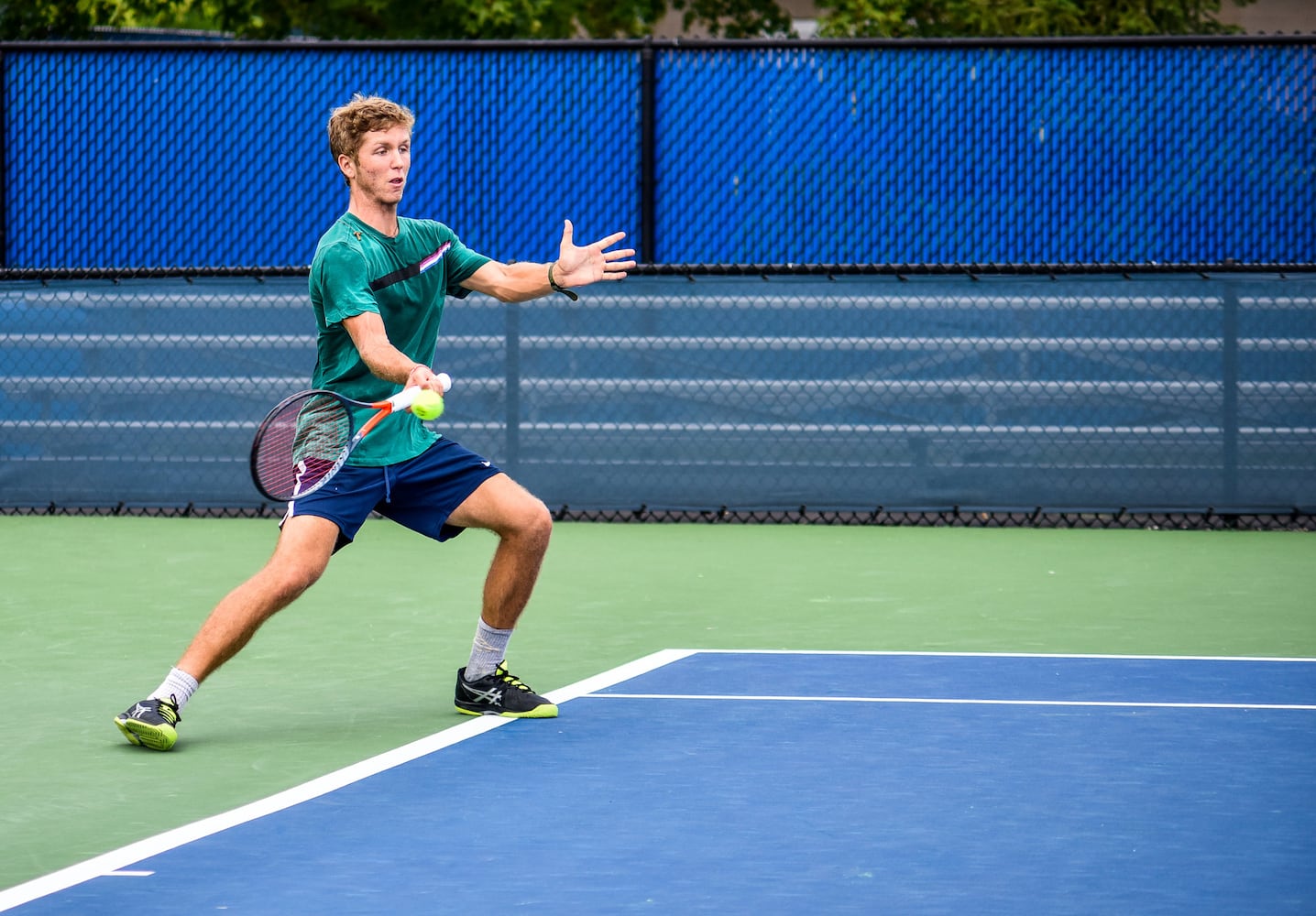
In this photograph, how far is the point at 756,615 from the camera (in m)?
8.73

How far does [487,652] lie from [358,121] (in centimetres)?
167

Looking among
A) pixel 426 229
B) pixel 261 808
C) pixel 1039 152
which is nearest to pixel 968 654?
pixel 426 229

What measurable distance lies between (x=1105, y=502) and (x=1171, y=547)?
722 millimetres

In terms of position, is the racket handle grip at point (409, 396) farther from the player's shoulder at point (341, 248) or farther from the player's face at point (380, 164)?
the player's face at point (380, 164)

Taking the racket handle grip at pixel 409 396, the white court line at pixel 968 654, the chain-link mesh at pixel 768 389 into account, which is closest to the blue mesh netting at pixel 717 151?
the chain-link mesh at pixel 768 389

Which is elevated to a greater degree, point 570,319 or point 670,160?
point 670,160

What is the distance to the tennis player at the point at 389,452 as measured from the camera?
6.16 meters

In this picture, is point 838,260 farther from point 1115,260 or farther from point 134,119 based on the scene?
point 134,119

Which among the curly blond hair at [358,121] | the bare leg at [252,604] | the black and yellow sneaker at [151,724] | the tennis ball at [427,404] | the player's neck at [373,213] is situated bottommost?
the black and yellow sneaker at [151,724]

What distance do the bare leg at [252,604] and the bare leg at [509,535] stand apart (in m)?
0.52

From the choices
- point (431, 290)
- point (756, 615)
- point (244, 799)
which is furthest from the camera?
point (756, 615)

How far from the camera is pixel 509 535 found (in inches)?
257

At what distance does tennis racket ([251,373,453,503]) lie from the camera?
20.7 ft


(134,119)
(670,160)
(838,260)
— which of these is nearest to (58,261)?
(134,119)
